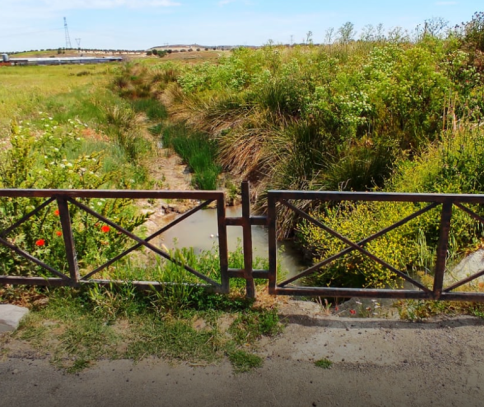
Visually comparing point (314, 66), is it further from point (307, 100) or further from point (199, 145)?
point (199, 145)

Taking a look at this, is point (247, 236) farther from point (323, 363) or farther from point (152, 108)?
point (152, 108)

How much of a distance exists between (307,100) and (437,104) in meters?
2.42

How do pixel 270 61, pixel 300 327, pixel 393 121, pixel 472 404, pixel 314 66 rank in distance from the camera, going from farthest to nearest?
pixel 270 61
pixel 314 66
pixel 393 121
pixel 300 327
pixel 472 404

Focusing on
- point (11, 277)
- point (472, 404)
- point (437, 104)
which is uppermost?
point (437, 104)

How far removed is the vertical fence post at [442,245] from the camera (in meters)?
3.59

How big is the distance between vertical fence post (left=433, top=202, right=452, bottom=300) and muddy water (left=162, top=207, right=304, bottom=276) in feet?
10.0

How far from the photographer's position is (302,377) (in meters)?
3.19

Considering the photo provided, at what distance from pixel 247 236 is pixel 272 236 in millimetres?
221

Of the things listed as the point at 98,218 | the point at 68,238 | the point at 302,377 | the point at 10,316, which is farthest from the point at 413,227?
the point at 10,316

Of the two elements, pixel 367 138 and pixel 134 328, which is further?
pixel 367 138

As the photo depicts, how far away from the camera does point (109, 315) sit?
3951mm

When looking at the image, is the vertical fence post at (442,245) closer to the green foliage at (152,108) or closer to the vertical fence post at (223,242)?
the vertical fence post at (223,242)

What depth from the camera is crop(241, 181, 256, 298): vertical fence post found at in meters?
3.74

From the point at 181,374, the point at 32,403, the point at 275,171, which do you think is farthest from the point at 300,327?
the point at 275,171
